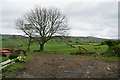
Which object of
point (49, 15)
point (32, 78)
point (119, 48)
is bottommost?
point (32, 78)

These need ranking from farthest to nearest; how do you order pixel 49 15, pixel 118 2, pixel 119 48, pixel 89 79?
pixel 49 15
pixel 119 48
pixel 118 2
pixel 89 79

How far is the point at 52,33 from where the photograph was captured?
2506 centimetres

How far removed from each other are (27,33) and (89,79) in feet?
73.6

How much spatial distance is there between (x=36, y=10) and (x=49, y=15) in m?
3.32

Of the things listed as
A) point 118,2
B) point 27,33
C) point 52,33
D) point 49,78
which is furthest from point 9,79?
point 27,33

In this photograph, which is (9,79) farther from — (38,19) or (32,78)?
(38,19)

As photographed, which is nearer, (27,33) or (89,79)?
(89,79)

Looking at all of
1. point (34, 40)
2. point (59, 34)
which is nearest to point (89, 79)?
point (59, 34)

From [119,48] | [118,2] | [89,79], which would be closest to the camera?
[89,79]

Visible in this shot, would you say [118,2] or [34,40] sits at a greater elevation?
[118,2]

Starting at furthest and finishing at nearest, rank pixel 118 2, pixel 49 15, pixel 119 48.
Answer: pixel 49 15 → pixel 119 48 → pixel 118 2

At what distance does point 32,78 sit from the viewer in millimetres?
6348

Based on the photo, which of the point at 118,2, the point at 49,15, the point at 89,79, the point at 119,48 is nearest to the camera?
the point at 89,79

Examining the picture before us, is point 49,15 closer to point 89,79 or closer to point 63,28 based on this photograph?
point 63,28
